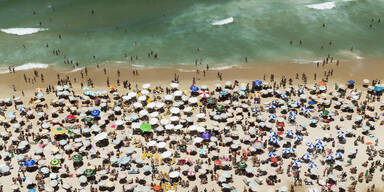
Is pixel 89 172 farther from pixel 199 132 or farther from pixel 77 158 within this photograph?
pixel 199 132

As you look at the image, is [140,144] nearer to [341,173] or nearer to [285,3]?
[341,173]

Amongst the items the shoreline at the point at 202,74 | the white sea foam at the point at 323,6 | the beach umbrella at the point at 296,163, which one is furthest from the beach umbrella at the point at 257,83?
the white sea foam at the point at 323,6

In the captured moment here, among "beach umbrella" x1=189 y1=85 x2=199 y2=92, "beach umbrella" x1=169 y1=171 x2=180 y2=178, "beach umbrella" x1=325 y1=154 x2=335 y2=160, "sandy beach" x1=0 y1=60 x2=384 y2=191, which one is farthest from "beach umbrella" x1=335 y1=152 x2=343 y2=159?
"beach umbrella" x1=189 y1=85 x2=199 y2=92

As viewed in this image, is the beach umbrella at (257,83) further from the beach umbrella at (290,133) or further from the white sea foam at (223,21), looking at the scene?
the white sea foam at (223,21)

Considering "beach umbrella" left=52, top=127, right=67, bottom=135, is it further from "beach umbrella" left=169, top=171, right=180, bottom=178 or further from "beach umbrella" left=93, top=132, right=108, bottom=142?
"beach umbrella" left=169, top=171, right=180, bottom=178

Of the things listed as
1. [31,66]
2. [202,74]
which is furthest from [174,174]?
[31,66]
